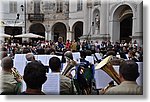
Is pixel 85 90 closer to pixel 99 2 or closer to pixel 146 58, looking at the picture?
pixel 146 58

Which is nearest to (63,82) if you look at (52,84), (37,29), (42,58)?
(52,84)

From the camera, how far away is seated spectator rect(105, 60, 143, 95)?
2.20 meters

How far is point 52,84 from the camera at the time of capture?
248cm

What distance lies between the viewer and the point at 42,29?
3.04 meters

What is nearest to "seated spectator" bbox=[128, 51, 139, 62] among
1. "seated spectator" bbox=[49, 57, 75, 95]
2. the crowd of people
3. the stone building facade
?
the crowd of people

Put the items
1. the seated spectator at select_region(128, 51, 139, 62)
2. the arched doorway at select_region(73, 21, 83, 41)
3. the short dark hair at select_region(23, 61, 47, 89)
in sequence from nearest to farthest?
the short dark hair at select_region(23, 61, 47, 89) → the seated spectator at select_region(128, 51, 139, 62) → the arched doorway at select_region(73, 21, 83, 41)

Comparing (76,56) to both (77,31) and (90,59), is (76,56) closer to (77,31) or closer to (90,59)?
(90,59)

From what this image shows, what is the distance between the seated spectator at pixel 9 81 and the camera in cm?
248

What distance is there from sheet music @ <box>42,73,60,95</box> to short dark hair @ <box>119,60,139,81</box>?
1.56 feet

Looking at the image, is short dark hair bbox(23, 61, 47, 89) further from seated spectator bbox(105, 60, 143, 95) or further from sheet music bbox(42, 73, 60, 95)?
seated spectator bbox(105, 60, 143, 95)

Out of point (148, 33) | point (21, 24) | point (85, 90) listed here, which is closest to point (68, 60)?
point (85, 90)

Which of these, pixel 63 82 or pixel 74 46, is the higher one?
pixel 74 46

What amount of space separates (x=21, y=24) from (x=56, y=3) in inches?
14.2

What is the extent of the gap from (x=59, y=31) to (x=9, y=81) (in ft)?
3.06
